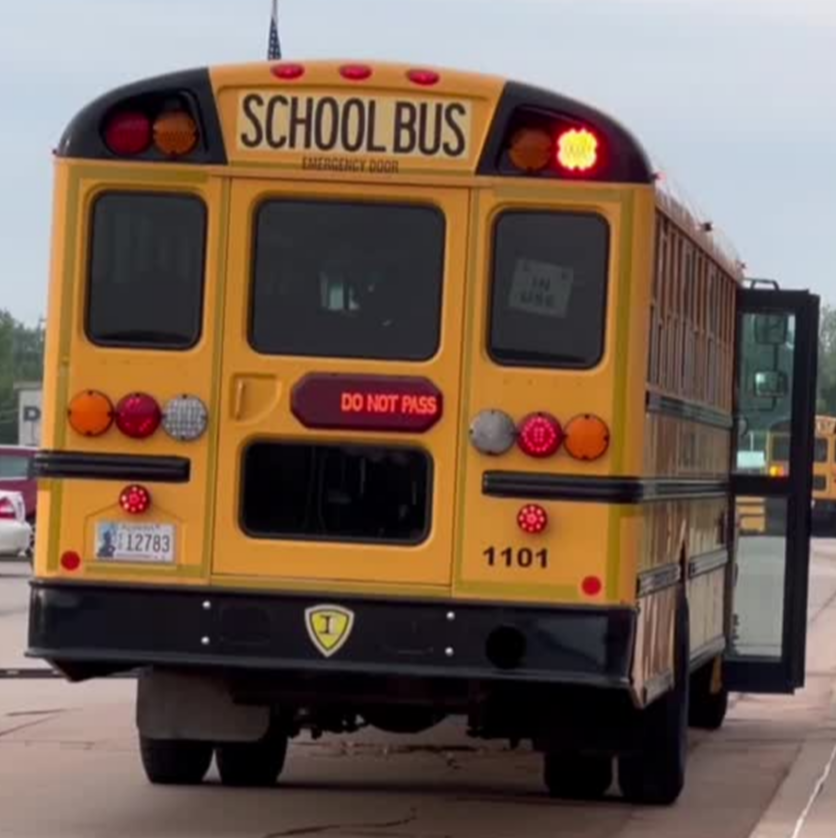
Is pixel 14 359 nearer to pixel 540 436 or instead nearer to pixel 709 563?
pixel 709 563

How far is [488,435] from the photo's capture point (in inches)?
422

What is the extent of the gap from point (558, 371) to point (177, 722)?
6.99 ft

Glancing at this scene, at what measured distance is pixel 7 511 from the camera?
109 ft

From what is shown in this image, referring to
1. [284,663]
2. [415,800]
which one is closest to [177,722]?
[284,663]

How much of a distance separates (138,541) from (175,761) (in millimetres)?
2512

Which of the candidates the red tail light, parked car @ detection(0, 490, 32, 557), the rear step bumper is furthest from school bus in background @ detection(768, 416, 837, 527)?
the rear step bumper

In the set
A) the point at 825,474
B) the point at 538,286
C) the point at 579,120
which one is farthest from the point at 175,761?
the point at 825,474

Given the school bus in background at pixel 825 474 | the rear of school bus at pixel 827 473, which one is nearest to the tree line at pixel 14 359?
the school bus in background at pixel 825 474

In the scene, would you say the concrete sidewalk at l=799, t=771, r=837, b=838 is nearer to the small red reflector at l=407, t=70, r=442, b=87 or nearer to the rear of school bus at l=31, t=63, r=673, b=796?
the rear of school bus at l=31, t=63, r=673, b=796

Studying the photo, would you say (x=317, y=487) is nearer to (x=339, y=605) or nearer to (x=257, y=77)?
(x=339, y=605)

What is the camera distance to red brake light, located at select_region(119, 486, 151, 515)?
10.8 metres

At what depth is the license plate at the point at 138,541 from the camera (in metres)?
10.8

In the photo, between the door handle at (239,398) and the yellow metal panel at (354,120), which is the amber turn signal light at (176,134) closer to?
the yellow metal panel at (354,120)

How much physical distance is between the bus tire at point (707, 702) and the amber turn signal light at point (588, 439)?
5.82 m
